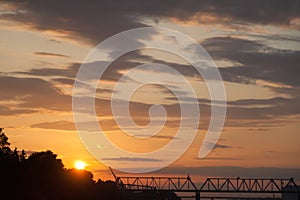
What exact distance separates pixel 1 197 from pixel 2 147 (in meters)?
30.2

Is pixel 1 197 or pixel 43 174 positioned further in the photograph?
pixel 43 174

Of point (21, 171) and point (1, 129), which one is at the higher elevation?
point (1, 129)

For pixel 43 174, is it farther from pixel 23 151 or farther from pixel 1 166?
pixel 1 166

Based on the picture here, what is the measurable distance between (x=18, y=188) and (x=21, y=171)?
5765 millimetres

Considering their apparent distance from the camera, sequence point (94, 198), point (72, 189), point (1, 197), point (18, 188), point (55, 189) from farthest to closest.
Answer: point (94, 198)
point (72, 189)
point (55, 189)
point (18, 188)
point (1, 197)

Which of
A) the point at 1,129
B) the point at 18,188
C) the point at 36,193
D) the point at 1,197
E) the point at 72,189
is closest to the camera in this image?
the point at 1,197

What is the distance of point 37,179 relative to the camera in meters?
149

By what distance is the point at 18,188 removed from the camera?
130 metres

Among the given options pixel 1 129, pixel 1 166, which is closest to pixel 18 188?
pixel 1 166

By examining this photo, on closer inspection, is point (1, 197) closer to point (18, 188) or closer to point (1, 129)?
point (18, 188)

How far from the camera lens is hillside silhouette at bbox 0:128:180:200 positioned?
129 metres

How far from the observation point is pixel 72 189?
178m

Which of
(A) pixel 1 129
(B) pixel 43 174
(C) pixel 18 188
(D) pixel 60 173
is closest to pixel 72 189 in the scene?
(D) pixel 60 173

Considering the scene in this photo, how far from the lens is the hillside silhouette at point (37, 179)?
12862 centimetres
